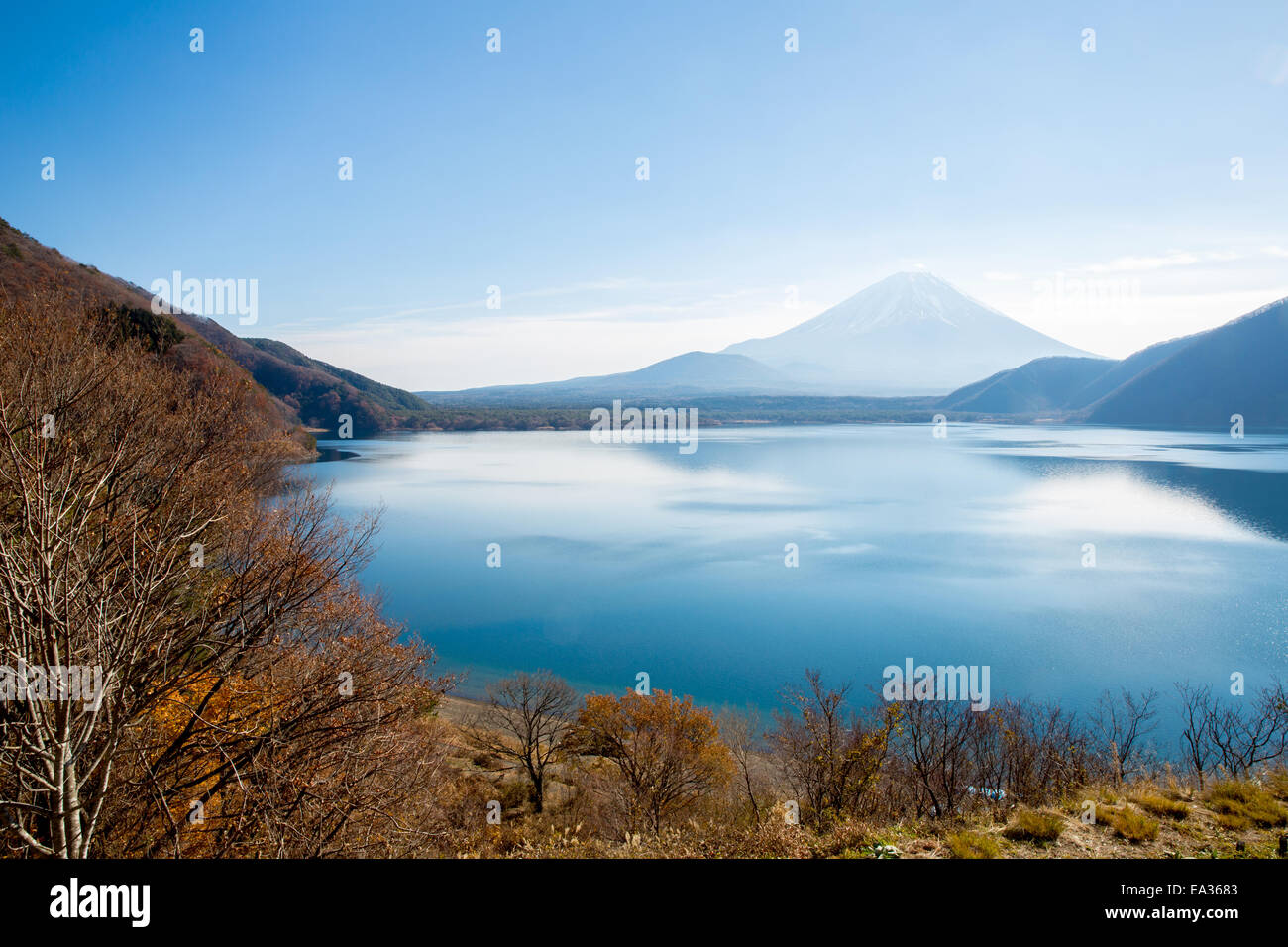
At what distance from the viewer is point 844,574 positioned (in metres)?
25.8

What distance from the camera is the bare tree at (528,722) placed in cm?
1284

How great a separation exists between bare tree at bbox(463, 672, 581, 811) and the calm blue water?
231 centimetres

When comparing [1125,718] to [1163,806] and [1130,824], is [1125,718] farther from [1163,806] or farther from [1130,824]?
[1130,824]

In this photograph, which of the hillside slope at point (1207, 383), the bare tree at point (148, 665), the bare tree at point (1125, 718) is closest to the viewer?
the bare tree at point (148, 665)

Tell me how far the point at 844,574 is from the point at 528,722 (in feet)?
55.6

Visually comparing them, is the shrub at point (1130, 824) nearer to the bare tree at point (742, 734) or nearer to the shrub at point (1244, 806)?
the shrub at point (1244, 806)

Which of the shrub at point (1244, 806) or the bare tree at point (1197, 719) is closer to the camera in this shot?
the shrub at point (1244, 806)

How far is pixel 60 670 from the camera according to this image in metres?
3.88

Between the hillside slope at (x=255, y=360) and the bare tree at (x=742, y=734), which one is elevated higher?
the hillside slope at (x=255, y=360)

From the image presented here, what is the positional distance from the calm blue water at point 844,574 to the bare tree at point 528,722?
2309mm

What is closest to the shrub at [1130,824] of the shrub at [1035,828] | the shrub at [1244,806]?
the shrub at [1035,828]

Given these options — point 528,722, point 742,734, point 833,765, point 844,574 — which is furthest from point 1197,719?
point 528,722

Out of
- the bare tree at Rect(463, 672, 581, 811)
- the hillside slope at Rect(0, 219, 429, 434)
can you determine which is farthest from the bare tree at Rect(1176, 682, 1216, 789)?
the hillside slope at Rect(0, 219, 429, 434)
